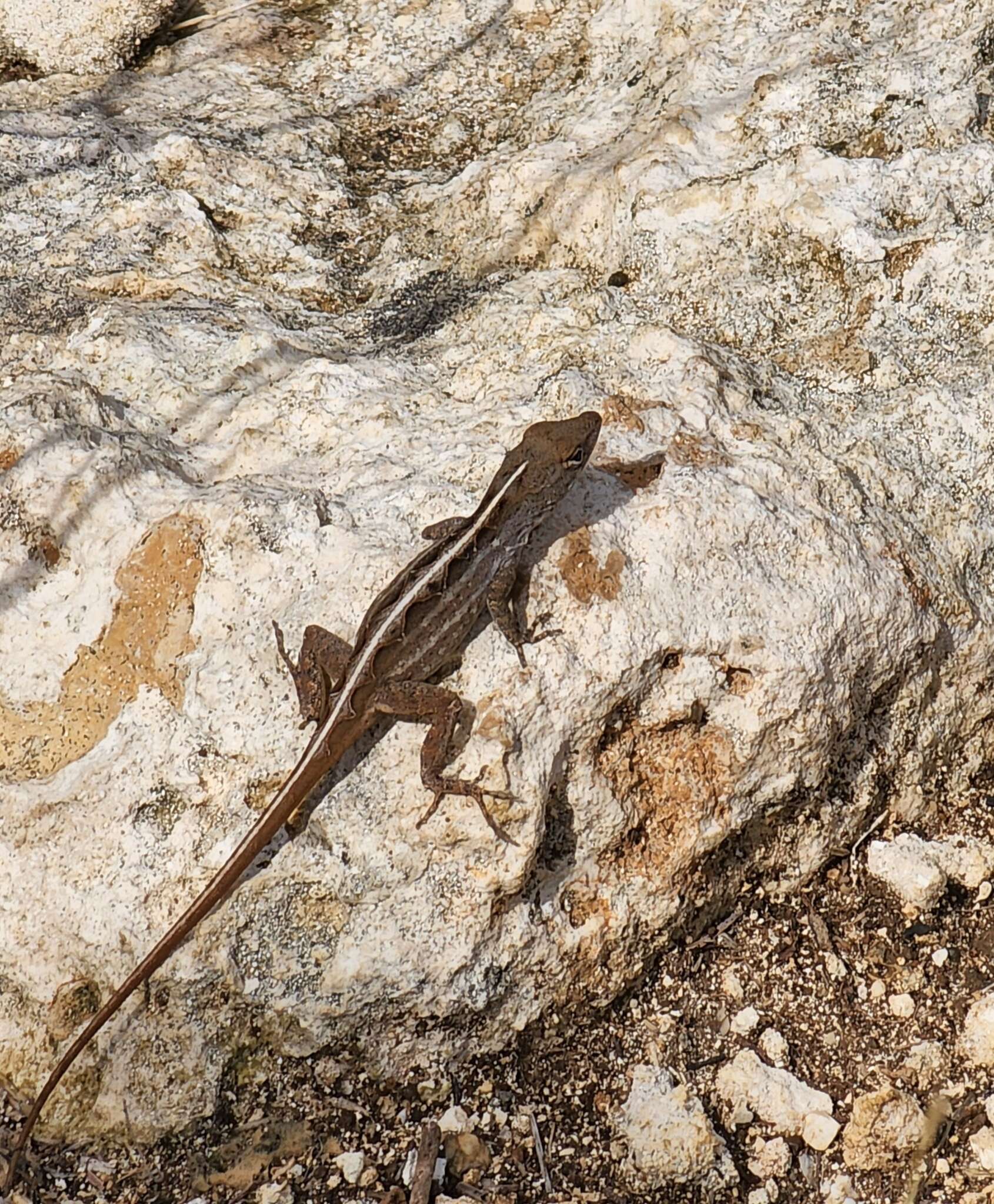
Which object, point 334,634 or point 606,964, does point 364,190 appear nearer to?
point 334,634

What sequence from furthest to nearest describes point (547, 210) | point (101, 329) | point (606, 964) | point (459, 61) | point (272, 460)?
point (459, 61), point (547, 210), point (101, 329), point (272, 460), point (606, 964)

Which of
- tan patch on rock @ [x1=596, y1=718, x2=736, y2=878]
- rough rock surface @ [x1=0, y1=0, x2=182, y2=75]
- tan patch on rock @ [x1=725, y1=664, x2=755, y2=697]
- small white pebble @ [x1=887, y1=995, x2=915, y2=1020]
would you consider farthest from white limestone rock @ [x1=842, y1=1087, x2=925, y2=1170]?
rough rock surface @ [x1=0, y1=0, x2=182, y2=75]

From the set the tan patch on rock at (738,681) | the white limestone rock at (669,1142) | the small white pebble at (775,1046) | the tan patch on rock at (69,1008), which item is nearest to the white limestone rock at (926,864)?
the small white pebble at (775,1046)

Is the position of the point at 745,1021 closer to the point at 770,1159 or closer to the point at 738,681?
the point at 770,1159

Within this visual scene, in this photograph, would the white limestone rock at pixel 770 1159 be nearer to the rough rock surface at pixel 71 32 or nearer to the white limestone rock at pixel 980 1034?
the white limestone rock at pixel 980 1034

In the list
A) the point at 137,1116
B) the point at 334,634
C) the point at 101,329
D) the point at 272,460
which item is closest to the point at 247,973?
the point at 137,1116

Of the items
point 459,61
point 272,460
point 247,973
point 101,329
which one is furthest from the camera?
point 459,61

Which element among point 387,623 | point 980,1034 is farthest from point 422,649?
point 980,1034
